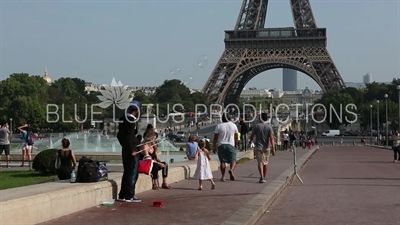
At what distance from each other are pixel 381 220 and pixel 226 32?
3443 inches

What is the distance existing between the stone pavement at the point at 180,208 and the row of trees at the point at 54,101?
53.7 m

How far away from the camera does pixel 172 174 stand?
1462 cm

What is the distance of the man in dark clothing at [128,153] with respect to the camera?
1046cm

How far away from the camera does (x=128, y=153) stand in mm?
10633

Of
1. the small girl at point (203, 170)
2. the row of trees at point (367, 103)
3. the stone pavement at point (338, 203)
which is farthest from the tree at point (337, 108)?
the small girl at point (203, 170)

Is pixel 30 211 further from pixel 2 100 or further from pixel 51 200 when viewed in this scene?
pixel 2 100

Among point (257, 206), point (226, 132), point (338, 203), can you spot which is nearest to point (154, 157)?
point (226, 132)

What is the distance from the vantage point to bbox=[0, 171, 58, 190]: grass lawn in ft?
48.6

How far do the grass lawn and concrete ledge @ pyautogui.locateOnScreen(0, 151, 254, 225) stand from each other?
12.9 feet

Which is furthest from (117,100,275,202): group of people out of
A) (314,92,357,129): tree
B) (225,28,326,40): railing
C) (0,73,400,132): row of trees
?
(225,28,326,40): railing

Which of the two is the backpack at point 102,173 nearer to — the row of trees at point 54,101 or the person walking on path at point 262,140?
the person walking on path at point 262,140

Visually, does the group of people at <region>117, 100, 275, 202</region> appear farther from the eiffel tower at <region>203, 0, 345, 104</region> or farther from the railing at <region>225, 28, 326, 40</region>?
the railing at <region>225, 28, 326, 40</region>

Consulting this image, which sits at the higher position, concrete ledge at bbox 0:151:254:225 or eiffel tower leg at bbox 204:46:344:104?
eiffel tower leg at bbox 204:46:344:104

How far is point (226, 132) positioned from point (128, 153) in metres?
4.56
